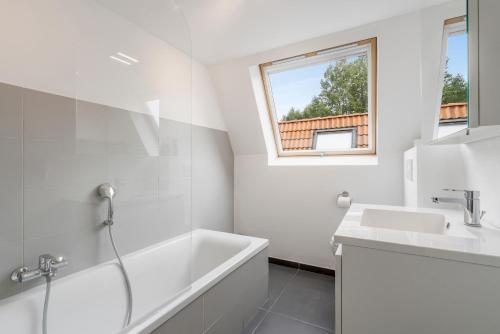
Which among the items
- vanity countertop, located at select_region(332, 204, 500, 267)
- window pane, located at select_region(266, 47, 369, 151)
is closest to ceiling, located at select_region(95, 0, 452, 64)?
window pane, located at select_region(266, 47, 369, 151)

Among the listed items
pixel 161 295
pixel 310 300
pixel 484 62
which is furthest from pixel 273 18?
pixel 310 300

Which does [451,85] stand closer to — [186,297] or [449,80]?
[449,80]

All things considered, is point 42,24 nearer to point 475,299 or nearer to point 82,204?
point 82,204

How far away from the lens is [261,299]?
1.86 m

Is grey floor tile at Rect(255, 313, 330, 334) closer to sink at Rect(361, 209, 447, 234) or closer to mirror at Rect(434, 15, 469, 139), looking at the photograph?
sink at Rect(361, 209, 447, 234)

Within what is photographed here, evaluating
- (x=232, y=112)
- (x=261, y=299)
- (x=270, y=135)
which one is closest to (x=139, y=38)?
(x=232, y=112)

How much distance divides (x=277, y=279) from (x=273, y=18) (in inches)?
94.4

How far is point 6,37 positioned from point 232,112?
6.30ft

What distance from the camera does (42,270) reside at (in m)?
1.25

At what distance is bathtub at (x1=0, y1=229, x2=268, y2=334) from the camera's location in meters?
1.12

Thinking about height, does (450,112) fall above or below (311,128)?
Answer: below

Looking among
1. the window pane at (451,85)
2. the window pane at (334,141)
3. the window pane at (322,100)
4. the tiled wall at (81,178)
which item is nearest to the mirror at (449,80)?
the window pane at (451,85)

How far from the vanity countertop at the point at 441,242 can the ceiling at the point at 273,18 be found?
153 cm

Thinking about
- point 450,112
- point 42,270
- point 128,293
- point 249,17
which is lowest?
point 128,293
